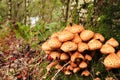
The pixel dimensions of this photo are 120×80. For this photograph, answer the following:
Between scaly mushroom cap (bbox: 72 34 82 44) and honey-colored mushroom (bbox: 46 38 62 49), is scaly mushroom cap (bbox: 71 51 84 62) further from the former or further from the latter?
honey-colored mushroom (bbox: 46 38 62 49)

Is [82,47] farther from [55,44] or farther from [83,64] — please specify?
[55,44]

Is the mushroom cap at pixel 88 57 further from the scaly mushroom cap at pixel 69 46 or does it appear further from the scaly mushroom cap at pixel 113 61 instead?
the scaly mushroom cap at pixel 113 61

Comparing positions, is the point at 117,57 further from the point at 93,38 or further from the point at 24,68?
the point at 24,68

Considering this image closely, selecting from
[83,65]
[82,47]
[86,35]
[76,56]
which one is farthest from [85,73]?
[86,35]

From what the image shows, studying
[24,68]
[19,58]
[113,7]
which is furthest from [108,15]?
[19,58]

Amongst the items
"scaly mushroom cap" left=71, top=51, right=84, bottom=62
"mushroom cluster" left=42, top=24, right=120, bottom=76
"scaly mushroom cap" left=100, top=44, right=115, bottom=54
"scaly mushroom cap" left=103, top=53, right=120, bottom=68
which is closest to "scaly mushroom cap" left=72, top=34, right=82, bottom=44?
"mushroom cluster" left=42, top=24, right=120, bottom=76

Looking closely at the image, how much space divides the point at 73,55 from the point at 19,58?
259 centimetres

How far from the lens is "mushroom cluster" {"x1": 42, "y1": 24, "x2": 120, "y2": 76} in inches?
138

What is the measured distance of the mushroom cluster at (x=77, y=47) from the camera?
11.5 feet

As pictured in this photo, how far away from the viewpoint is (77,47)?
3615 mm

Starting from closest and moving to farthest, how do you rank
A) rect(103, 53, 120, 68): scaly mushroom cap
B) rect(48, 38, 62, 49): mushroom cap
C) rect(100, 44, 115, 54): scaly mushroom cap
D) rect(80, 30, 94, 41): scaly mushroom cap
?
rect(103, 53, 120, 68): scaly mushroom cap
rect(100, 44, 115, 54): scaly mushroom cap
rect(80, 30, 94, 41): scaly mushroom cap
rect(48, 38, 62, 49): mushroom cap

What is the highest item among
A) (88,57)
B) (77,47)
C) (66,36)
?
(66,36)

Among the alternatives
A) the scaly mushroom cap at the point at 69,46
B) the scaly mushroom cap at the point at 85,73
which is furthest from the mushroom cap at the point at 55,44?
the scaly mushroom cap at the point at 85,73

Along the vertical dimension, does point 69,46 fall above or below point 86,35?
below
